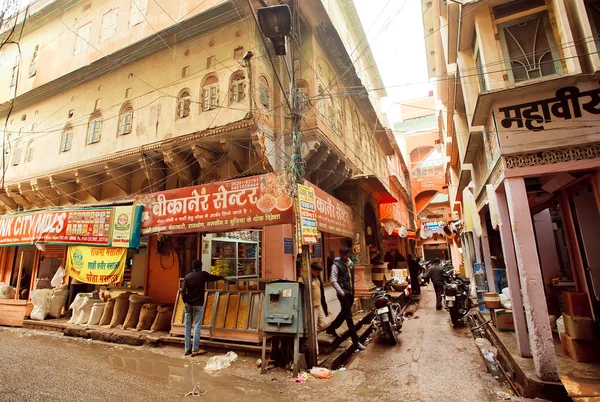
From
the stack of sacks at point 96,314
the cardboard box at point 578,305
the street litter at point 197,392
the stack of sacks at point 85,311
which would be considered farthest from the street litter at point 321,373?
the stack of sacks at point 85,311

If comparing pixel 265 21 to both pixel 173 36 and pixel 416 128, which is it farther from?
pixel 416 128

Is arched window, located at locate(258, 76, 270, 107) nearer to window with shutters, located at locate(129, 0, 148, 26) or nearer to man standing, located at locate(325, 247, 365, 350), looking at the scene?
man standing, located at locate(325, 247, 365, 350)

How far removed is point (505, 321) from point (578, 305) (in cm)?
195

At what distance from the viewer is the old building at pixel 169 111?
824 cm

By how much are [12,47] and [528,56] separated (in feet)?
68.5

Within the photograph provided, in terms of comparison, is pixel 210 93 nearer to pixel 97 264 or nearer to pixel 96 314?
pixel 97 264

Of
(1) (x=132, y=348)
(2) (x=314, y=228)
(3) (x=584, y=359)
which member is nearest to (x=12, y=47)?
(1) (x=132, y=348)

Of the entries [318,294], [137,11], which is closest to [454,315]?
[318,294]

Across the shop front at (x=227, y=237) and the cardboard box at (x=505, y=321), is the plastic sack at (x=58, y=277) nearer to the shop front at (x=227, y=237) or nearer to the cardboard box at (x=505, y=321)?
the shop front at (x=227, y=237)

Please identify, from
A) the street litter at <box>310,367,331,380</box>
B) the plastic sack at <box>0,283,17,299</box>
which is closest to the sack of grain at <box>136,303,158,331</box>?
the street litter at <box>310,367,331,380</box>

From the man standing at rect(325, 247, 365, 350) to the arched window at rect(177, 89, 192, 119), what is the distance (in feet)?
20.4

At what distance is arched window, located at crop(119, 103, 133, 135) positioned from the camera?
392 inches

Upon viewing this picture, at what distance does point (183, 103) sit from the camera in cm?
906

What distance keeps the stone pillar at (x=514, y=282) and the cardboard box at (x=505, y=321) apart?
139cm
